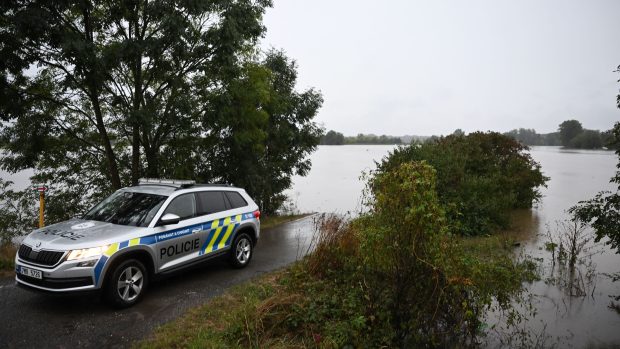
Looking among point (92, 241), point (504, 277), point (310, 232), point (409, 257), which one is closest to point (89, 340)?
point (92, 241)

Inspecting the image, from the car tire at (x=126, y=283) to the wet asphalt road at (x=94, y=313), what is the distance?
143mm

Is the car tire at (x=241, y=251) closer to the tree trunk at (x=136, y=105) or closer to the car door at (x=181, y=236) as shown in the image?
the car door at (x=181, y=236)

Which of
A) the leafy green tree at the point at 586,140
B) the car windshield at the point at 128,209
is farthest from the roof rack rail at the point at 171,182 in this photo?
the leafy green tree at the point at 586,140

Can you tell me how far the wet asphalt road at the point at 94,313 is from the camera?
15.4ft

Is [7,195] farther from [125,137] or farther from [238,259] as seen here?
[238,259]

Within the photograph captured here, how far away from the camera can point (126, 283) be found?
5.54 m

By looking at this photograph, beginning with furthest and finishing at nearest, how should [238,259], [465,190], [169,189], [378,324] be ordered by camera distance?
[465,190]
[238,259]
[169,189]
[378,324]

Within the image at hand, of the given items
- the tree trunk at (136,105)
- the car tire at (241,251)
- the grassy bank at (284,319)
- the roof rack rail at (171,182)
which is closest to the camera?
the grassy bank at (284,319)

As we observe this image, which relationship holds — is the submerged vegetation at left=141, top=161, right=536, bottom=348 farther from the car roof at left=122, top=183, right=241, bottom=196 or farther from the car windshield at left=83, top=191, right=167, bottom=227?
the car roof at left=122, top=183, right=241, bottom=196

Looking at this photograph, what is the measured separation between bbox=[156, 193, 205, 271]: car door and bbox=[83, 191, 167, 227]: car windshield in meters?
0.23

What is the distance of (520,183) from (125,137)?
17094 millimetres

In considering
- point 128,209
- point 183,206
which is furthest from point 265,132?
point 128,209

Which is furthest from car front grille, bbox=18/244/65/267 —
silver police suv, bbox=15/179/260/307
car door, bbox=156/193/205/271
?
car door, bbox=156/193/205/271

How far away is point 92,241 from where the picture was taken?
5203 mm
